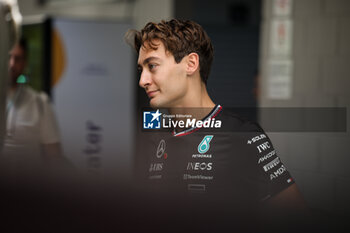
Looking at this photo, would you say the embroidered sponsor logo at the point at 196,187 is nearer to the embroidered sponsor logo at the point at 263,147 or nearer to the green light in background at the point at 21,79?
the embroidered sponsor logo at the point at 263,147

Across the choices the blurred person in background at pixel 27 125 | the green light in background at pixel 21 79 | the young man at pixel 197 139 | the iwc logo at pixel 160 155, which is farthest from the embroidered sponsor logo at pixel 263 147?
the green light in background at pixel 21 79

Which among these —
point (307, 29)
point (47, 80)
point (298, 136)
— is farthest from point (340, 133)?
point (47, 80)

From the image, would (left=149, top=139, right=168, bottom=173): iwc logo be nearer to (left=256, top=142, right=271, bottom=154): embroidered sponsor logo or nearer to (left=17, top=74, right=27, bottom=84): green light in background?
(left=256, top=142, right=271, bottom=154): embroidered sponsor logo

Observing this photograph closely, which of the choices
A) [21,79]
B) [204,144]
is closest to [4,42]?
[21,79]

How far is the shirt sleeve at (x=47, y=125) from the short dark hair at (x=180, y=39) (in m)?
0.27

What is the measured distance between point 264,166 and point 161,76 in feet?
0.48

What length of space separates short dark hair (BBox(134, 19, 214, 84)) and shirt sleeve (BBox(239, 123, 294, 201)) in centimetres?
8

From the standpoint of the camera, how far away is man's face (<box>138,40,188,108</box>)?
0.43 meters

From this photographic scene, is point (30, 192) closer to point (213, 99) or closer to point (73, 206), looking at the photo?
point (73, 206)

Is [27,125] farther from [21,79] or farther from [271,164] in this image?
[271,164]

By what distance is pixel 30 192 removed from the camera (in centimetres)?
37

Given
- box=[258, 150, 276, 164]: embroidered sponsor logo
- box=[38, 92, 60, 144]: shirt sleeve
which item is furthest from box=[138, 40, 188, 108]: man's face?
box=[38, 92, 60, 144]: shirt sleeve

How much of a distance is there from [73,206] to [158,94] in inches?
5.8

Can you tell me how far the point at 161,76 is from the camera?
0.43m
